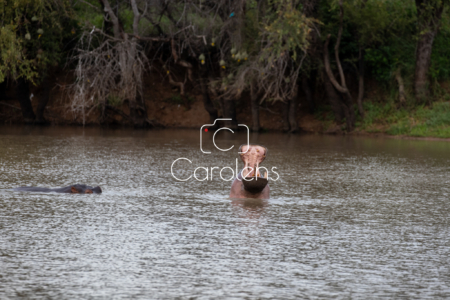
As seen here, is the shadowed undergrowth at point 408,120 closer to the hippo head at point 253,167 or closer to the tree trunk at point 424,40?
the tree trunk at point 424,40

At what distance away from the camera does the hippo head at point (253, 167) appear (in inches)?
301

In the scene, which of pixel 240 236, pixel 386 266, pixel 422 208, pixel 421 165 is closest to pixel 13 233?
pixel 240 236

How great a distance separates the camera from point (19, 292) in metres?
4.30

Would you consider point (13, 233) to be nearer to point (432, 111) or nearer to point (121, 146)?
point (121, 146)

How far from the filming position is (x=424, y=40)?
24.9 m

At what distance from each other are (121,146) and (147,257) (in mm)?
11659

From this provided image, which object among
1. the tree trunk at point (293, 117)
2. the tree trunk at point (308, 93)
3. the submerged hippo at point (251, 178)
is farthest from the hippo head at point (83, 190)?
the tree trunk at point (308, 93)

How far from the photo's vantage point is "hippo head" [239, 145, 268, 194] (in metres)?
7.64

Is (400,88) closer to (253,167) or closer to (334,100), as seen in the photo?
(334,100)

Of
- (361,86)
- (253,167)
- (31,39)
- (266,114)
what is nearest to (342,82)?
(361,86)

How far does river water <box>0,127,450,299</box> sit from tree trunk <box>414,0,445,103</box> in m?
13.7

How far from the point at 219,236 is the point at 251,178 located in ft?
6.12

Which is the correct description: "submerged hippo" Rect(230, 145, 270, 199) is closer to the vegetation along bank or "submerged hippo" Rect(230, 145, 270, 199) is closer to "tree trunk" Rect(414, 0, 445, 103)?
the vegetation along bank

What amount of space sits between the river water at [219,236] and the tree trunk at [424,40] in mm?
13683
